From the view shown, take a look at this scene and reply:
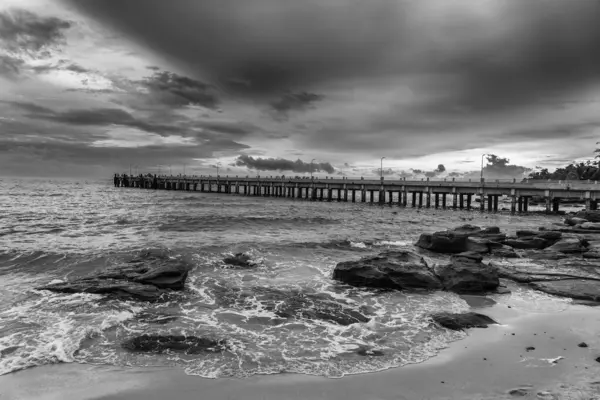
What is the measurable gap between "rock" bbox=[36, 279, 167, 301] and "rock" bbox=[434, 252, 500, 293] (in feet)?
32.2

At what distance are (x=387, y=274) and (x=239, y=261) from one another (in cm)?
698

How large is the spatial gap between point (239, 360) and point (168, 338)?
2.03m

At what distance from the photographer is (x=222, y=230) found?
2966 centimetres

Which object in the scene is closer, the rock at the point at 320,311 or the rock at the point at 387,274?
the rock at the point at 320,311

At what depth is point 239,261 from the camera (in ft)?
57.5

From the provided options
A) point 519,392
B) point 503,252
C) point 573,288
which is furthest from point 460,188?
point 519,392

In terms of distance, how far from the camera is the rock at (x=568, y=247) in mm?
20250

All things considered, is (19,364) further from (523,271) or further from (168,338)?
(523,271)

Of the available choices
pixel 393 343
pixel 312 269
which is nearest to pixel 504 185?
pixel 312 269

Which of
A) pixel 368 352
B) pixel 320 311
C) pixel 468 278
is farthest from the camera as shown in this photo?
pixel 468 278

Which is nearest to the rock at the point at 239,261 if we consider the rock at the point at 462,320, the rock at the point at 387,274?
the rock at the point at 387,274

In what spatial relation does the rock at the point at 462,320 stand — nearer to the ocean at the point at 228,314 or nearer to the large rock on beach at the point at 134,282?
the ocean at the point at 228,314

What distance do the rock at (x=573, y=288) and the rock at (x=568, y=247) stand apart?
7.72 metres

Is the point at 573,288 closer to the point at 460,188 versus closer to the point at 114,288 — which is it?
the point at 114,288
